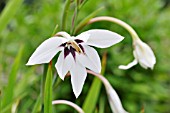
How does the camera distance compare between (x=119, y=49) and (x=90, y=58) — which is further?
(x=119, y=49)

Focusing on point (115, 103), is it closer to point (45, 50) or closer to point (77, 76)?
point (77, 76)

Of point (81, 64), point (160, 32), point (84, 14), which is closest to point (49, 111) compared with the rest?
point (81, 64)

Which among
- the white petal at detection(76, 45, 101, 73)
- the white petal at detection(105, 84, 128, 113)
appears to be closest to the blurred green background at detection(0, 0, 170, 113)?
the white petal at detection(105, 84, 128, 113)

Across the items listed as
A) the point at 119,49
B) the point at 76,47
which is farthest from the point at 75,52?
the point at 119,49

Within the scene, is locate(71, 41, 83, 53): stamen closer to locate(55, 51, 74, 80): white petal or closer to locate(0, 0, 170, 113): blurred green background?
locate(55, 51, 74, 80): white petal

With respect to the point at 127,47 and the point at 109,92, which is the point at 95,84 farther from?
the point at 127,47

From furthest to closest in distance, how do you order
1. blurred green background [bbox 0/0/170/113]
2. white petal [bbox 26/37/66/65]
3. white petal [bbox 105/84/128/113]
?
blurred green background [bbox 0/0/170/113] → white petal [bbox 105/84/128/113] → white petal [bbox 26/37/66/65]
